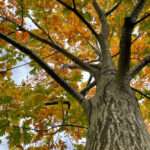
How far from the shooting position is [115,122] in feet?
12.4

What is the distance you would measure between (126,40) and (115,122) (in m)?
1.05

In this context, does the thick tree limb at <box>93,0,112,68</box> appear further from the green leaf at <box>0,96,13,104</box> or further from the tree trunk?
the green leaf at <box>0,96,13,104</box>

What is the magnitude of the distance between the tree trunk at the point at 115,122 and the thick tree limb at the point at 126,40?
1.03ft

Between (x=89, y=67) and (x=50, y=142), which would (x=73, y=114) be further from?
(x=89, y=67)

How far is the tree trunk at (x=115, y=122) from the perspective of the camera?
342 centimetres

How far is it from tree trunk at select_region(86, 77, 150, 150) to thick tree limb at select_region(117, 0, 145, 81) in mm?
313

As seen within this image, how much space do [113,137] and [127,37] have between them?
1.25m

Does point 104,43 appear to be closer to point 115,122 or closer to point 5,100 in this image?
point 5,100

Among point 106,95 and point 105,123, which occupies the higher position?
point 106,95

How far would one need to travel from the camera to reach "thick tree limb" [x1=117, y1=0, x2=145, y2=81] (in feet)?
12.0

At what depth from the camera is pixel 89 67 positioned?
550 cm

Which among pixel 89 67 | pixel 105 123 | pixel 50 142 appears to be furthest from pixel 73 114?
pixel 105 123

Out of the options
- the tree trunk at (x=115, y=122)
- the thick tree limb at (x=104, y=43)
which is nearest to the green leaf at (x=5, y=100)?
the tree trunk at (x=115, y=122)

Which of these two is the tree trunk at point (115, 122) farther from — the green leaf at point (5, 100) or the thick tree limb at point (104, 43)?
the green leaf at point (5, 100)
